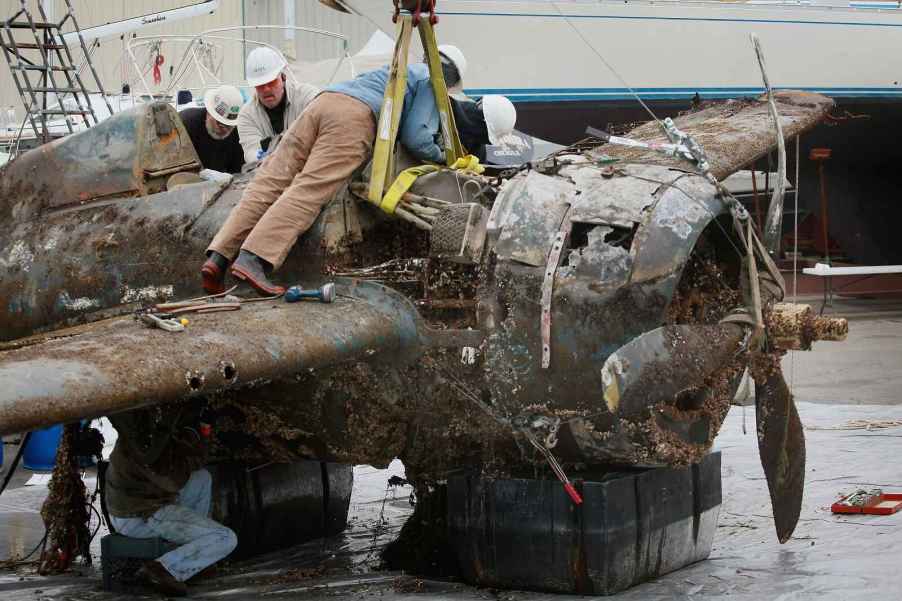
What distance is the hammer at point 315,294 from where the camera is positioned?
19.7 feet

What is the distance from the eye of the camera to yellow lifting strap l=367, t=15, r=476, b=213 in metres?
6.27

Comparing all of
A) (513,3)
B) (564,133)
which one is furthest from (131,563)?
(564,133)

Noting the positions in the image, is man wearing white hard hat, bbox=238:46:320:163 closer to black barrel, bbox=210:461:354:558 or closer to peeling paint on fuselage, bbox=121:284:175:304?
peeling paint on fuselage, bbox=121:284:175:304

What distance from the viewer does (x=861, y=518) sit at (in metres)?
7.45

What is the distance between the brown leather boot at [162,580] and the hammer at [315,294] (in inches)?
69.4

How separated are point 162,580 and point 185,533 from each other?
12.5 inches

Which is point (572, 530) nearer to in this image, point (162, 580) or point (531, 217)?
point (531, 217)

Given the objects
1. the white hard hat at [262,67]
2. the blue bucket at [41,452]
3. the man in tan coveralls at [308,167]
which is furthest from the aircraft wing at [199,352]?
the blue bucket at [41,452]

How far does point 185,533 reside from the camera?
7.02 metres

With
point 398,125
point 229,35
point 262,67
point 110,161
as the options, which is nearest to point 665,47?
point 229,35

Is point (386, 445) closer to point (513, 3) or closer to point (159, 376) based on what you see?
point (159, 376)

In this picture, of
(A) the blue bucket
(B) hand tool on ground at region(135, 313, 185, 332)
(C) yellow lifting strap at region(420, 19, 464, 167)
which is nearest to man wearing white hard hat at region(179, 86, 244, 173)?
(C) yellow lifting strap at region(420, 19, 464, 167)

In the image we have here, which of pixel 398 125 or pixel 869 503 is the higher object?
pixel 398 125

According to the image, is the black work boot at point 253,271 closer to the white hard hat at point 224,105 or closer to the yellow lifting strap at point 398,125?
the yellow lifting strap at point 398,125
